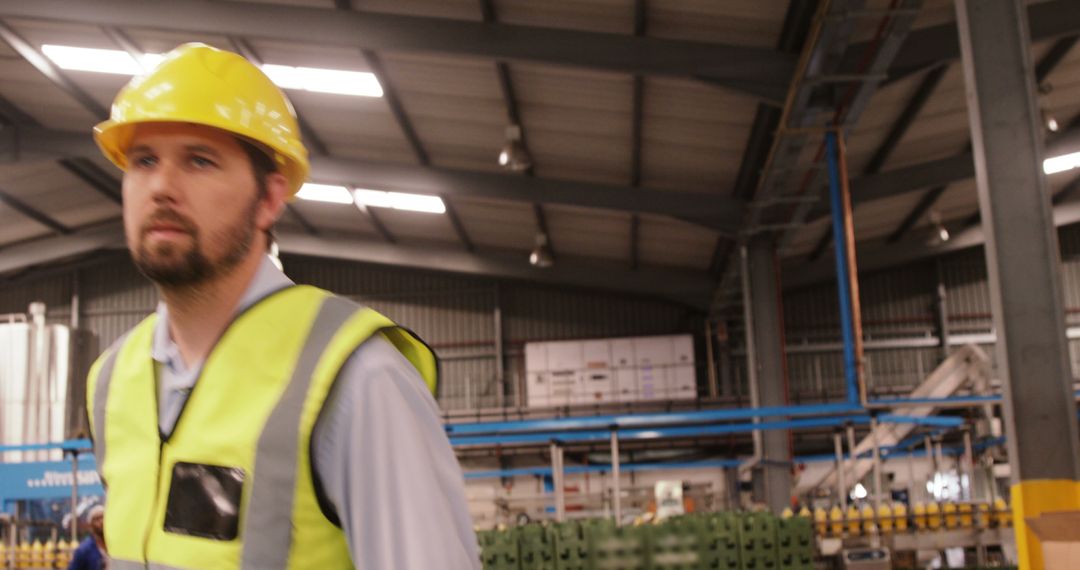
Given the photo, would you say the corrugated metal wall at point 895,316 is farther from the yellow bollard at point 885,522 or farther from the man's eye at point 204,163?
the man's eye at point 204,163

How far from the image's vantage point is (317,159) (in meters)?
21.2

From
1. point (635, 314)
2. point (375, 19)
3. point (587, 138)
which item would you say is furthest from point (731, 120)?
point (635, 314)

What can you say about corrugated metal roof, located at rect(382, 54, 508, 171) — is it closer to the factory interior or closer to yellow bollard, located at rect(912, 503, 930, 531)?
the factory interior

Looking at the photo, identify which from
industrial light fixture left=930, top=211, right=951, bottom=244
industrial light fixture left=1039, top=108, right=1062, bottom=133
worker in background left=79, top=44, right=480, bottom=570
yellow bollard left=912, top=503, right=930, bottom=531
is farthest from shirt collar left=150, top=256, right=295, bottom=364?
industrial light fixture left=930, top=211, right=951, bottom=244

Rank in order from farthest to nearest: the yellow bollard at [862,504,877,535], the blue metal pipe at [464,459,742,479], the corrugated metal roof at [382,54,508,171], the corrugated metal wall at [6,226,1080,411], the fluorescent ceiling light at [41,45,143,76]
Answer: the corrugated metal wall at [6,226,1080,411] < the blue metal pipe at [464,459,742,479] < the fluorescent ceiling light at [41,45,143,76] < the corrugated metal roof at [382,54,508,171] < the yellow bollard at [862,504,877,535]

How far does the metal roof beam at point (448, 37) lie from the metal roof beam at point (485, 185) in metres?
5.96

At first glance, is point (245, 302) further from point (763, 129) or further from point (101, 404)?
point (763, 129)

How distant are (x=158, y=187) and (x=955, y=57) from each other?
1456 centimetres

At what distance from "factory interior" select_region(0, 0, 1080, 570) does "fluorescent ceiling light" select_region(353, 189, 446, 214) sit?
12 centimetres

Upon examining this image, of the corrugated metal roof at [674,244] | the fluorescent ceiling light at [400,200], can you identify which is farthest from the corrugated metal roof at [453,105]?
the corrugated metal roof at [674,244]

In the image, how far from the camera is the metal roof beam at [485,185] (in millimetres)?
20656

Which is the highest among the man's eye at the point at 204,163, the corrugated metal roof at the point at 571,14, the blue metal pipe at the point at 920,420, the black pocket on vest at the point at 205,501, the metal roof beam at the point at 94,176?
the metal roof beam at the point at 94,176

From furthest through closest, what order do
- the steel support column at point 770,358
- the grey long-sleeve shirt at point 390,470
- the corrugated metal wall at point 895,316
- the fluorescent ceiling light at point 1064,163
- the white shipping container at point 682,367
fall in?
1. the corrugated metal wall at point 895,316
2. the white shipping container at point 682,367
3. the fluorescent ceiling light at point 1064,163
4. the steel support column at point 770,358
5. the grey long-sleeve shirt at point 390,470

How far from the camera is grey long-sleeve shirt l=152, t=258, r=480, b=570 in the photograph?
1369 millimetres
